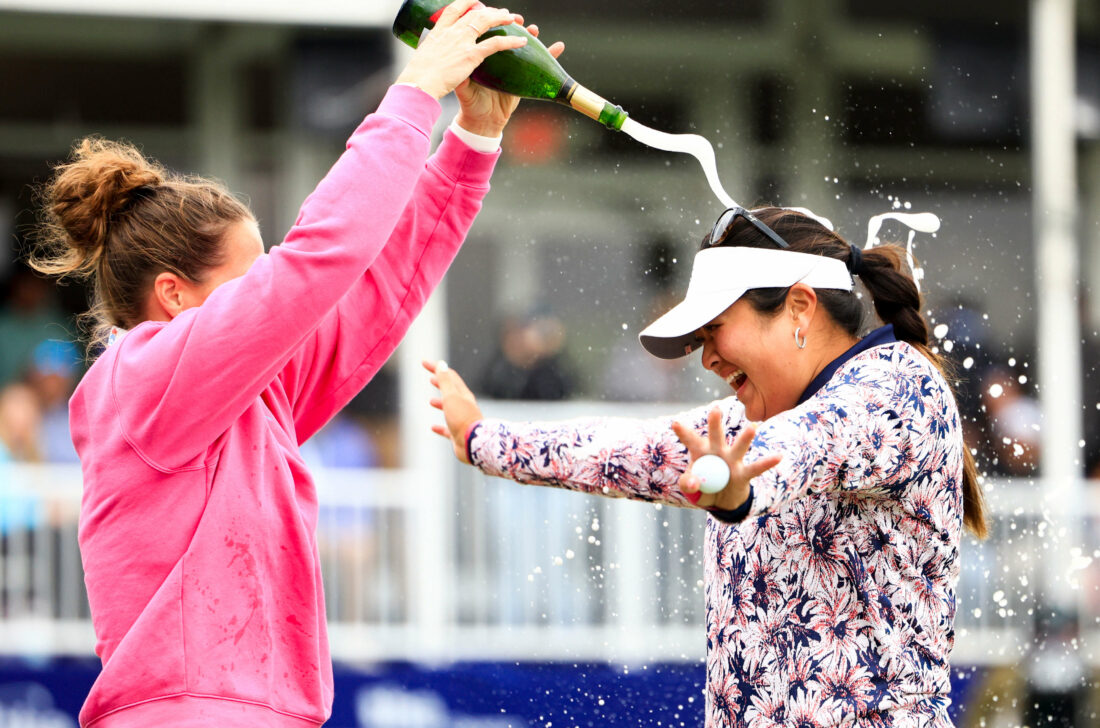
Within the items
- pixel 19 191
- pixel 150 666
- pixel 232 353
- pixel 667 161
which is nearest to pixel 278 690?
pixel 150 666

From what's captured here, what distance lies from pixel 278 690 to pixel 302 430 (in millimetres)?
529

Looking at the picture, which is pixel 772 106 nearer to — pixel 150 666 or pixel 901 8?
pixel 901 8

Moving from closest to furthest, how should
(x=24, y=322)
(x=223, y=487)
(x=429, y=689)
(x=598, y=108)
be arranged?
1. (x=223, y=487)
2. (x=598, y=108)
3. (x=429, y=689)
4. (x=24, y=322)

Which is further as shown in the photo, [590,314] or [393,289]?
[590,314]

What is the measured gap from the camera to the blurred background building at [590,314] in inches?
235

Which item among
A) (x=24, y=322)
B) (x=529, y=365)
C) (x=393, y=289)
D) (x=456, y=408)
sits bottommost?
(x=456, y=408)

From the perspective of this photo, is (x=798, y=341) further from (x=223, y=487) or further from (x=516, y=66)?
(x=223, y=487)

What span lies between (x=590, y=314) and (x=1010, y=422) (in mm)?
2424

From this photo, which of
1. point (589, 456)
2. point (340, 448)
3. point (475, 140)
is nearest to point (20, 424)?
point (340, 448)

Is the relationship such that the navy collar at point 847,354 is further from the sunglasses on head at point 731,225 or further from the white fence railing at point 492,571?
the white fence railing at point 492,571

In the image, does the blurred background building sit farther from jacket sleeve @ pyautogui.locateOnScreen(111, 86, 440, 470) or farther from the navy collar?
jacket sleeve @ pyautogui.locateOnScreen(111, 86, 440, 470)

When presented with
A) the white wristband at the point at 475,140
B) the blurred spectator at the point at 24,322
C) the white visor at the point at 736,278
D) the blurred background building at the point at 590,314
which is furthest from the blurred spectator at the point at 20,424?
the white visor at the point at 736,278

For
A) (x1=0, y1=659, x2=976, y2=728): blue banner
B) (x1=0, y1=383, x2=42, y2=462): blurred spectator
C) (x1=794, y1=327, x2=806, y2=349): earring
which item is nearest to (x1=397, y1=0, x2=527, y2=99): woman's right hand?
(x1=794, y1=327, x2=806, y2=349): earring

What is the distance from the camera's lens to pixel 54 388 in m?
6.65
